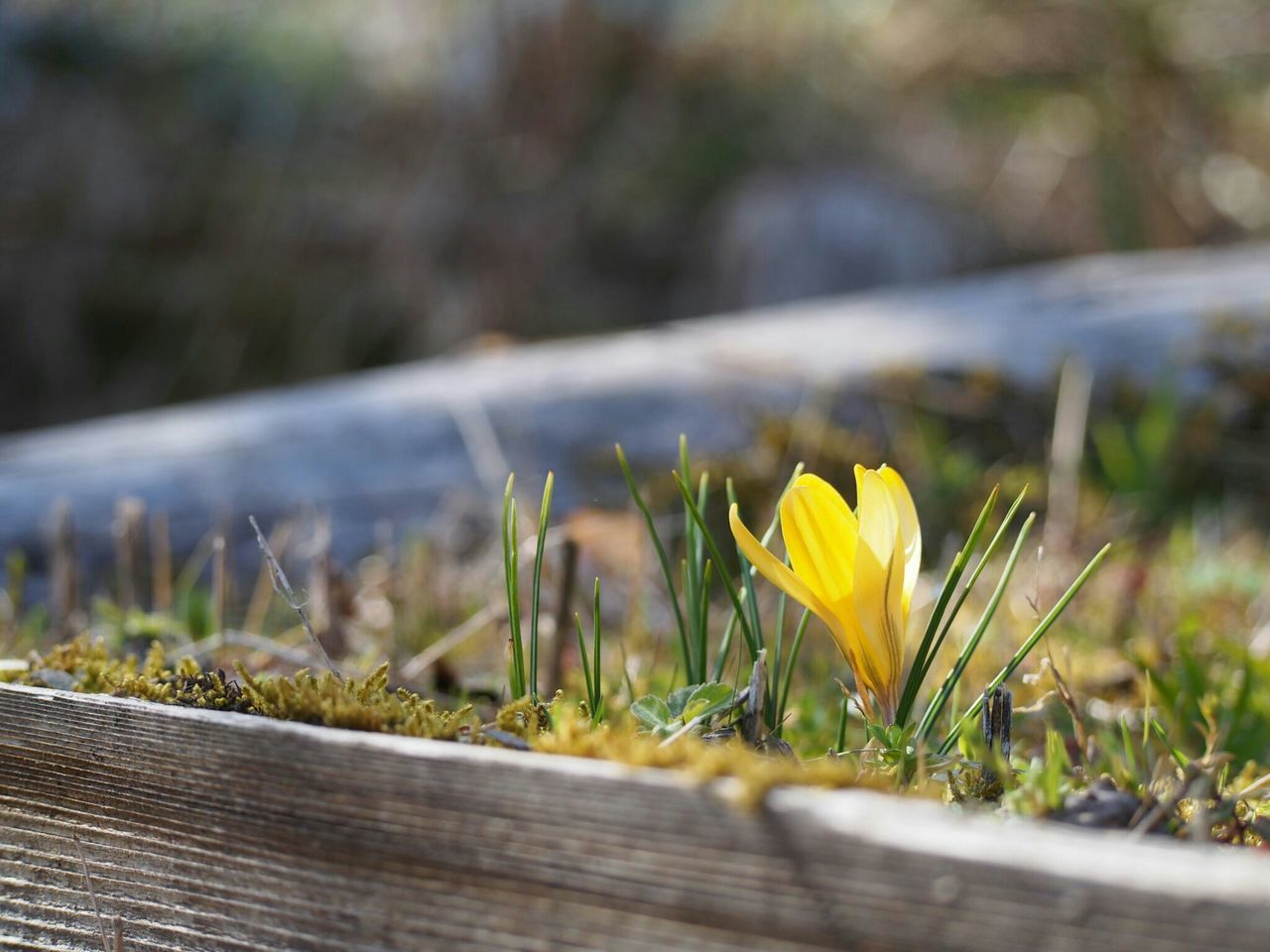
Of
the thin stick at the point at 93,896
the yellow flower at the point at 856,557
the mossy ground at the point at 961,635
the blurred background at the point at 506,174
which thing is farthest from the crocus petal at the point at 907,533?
the blurred background at the point at 506,174

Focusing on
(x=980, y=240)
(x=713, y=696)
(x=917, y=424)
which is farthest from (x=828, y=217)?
(x=713, y=696)

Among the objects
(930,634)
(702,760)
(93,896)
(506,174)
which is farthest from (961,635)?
(506,174)

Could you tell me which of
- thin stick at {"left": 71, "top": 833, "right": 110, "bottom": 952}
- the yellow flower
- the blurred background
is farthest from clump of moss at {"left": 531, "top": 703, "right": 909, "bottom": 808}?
the blurred background

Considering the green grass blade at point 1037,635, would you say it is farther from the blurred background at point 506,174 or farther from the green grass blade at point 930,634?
the blurred background at point 506,174

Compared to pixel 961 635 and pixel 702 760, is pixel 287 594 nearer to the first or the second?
pixel 702 760

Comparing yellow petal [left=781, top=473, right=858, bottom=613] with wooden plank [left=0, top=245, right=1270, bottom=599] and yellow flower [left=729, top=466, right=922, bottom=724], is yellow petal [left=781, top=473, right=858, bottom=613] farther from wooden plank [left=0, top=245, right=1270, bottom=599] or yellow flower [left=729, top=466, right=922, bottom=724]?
wooden plank [left=0, top=245, right=1270, bottom=599]
